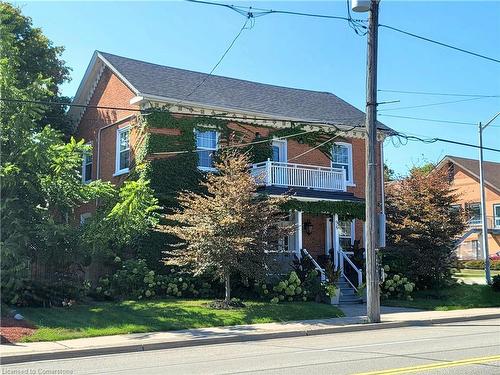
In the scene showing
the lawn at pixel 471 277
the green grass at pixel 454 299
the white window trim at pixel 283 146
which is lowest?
the green grass at pixel 454 299

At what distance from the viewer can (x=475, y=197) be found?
166ft

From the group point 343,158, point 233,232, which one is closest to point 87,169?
point 343,158

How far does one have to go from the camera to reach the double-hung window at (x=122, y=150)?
23172 millimetres

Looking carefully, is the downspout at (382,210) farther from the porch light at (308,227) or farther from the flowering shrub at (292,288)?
the flowering shrub at (292,288)

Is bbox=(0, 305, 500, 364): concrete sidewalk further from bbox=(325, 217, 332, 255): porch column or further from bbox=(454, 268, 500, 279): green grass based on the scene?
bbox=(454, 268, 500, 279): green grass

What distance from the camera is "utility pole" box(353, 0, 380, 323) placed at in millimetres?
15352

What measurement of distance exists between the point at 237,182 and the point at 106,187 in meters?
4.60

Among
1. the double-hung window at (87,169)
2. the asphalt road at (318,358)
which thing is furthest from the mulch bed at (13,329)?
the double-hung window at (87,169)

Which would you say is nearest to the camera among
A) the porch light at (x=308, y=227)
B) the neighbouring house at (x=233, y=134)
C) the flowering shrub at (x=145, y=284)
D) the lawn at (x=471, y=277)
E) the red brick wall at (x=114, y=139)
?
the flowering shrub at (x=145, y=284)

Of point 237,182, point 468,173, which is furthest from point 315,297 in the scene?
point 468,173

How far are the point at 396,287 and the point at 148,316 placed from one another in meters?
10.7

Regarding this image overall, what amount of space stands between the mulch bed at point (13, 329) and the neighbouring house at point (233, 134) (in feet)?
26.7

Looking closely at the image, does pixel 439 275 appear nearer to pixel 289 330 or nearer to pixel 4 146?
pixel 289 330

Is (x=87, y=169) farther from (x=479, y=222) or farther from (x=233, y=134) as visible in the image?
(x=479, y=222)
